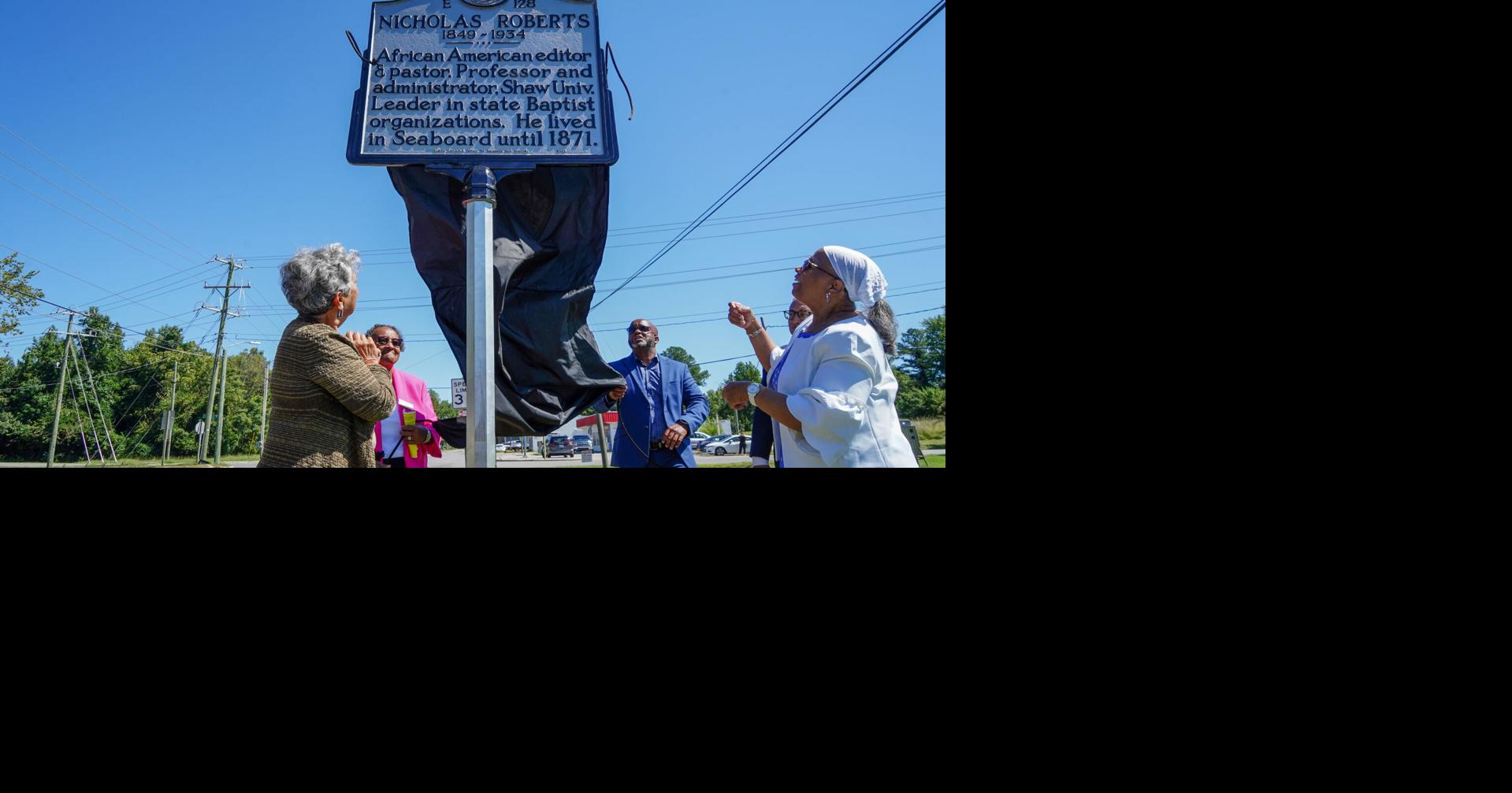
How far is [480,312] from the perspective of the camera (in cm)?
256

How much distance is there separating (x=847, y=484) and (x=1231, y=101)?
0.83 metres

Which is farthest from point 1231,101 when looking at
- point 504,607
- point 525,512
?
point 504,607

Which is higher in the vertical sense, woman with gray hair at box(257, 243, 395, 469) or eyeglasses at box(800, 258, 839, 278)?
eyeglasses at box(800, 258, 839, 278)

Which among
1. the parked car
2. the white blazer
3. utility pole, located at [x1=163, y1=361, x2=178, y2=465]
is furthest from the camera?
the parked car

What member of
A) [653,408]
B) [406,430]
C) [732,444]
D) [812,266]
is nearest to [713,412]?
[732,444]

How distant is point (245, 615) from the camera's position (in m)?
1.52

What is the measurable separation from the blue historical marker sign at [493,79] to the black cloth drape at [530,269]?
0.10 metres

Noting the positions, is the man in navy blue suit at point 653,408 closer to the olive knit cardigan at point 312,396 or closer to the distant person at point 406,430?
the distant person at point 406,430

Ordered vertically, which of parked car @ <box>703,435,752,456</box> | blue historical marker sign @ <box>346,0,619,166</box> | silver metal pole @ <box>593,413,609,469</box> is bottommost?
silver metal pole @ <box>593,413,609,469</box>

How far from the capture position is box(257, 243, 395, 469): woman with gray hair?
6.38ft

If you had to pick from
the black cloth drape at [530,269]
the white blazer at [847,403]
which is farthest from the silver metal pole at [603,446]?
the white blazer at [847,403]

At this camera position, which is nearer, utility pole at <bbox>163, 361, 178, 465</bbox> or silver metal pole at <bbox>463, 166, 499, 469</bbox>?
silver metal pole at <bbox>463, 166, 499, 469</bbox>

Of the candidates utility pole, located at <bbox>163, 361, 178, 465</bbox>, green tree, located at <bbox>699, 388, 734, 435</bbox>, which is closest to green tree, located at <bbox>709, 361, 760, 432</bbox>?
green tree, located at <bbox>699, 388, 734, 435</bbox>

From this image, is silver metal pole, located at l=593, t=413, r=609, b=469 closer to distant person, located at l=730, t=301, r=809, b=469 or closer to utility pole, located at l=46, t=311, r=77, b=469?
distant person, located at l=730, t=301, r=809, b=469
